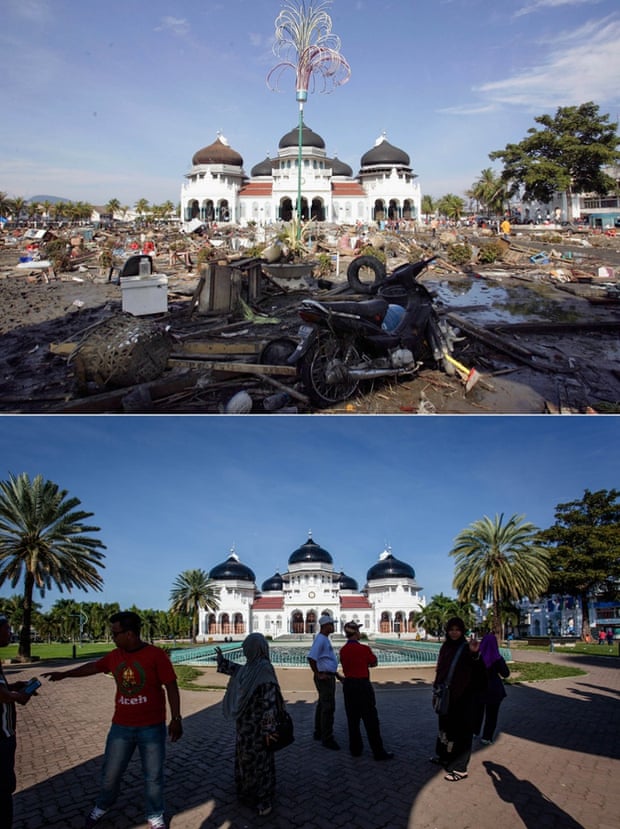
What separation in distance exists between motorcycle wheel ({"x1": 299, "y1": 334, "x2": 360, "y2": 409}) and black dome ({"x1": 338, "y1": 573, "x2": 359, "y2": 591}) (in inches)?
1946

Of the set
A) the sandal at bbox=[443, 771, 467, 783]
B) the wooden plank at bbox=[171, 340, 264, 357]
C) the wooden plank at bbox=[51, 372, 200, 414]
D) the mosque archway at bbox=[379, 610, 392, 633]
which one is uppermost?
the wooden plank at bbox=[171, 340, 264, 357]

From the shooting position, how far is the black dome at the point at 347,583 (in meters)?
54.7

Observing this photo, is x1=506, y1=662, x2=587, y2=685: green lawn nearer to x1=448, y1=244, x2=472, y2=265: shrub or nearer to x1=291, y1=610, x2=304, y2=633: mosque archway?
x1=448, y1=244, x2=472, y2=265: shrub

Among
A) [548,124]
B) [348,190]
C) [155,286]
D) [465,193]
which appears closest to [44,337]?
[155,286]

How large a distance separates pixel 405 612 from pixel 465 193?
52436mm

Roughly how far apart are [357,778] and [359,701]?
2.04 ft

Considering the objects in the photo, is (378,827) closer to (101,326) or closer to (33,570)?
(101,326)

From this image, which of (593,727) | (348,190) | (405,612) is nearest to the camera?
(593,727)

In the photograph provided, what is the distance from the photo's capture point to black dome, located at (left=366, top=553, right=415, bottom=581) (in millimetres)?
50219

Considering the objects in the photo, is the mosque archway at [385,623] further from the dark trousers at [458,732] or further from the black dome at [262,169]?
the black dome at [262,169]

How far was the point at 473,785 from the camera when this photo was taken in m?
4.12

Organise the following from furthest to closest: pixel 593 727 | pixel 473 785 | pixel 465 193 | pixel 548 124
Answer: pixel 465 193 < pixel 548 124 < pixel 593 727 < pixel 473 785

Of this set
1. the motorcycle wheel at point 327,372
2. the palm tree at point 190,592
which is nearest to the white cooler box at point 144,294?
the motorcycle wheel at point 327,372

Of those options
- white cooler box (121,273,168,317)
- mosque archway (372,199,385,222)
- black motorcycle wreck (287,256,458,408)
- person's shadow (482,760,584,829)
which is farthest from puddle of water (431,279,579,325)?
mosque archway (372,199,385,222)
